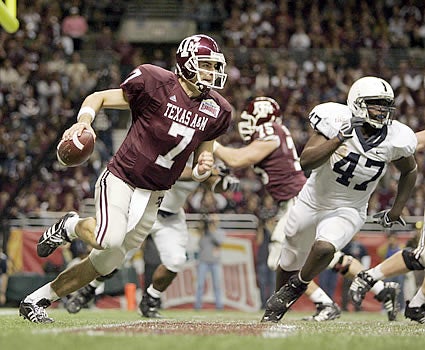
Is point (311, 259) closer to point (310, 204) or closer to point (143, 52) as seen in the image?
point (310, 204)

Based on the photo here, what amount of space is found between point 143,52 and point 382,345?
16176 millimetres

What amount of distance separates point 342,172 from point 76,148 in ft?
6.71

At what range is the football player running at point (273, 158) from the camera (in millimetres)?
8164

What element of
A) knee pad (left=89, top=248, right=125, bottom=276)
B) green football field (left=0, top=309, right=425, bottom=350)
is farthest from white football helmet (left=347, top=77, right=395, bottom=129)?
knee pad (left=89, top=248, right=125, bottom=276)

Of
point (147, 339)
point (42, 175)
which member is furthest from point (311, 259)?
point (42, 175)

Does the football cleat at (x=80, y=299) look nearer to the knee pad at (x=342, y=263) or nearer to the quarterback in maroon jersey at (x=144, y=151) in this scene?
the knee pad at (x=342, y=263)

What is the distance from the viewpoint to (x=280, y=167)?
8.32 m

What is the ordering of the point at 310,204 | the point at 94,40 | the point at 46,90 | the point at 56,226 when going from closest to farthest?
1. the point at 56,226
2. the point at 310,204
3. the point at 46,90
4. the point at 94,40

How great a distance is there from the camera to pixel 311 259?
6.43 meters

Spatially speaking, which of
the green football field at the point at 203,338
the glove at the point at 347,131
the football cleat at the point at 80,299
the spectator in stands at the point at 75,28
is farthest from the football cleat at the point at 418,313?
the spectator in stands at the point at 75,28

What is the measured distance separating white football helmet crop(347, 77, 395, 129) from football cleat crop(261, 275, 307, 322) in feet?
3.97

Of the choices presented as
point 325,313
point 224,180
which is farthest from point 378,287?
point 224,180

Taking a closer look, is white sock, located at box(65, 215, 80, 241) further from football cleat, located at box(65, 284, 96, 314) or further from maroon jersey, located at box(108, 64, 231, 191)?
football cleat, located at box(65, 284, 96, 314)

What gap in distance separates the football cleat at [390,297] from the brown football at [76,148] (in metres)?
3.41
